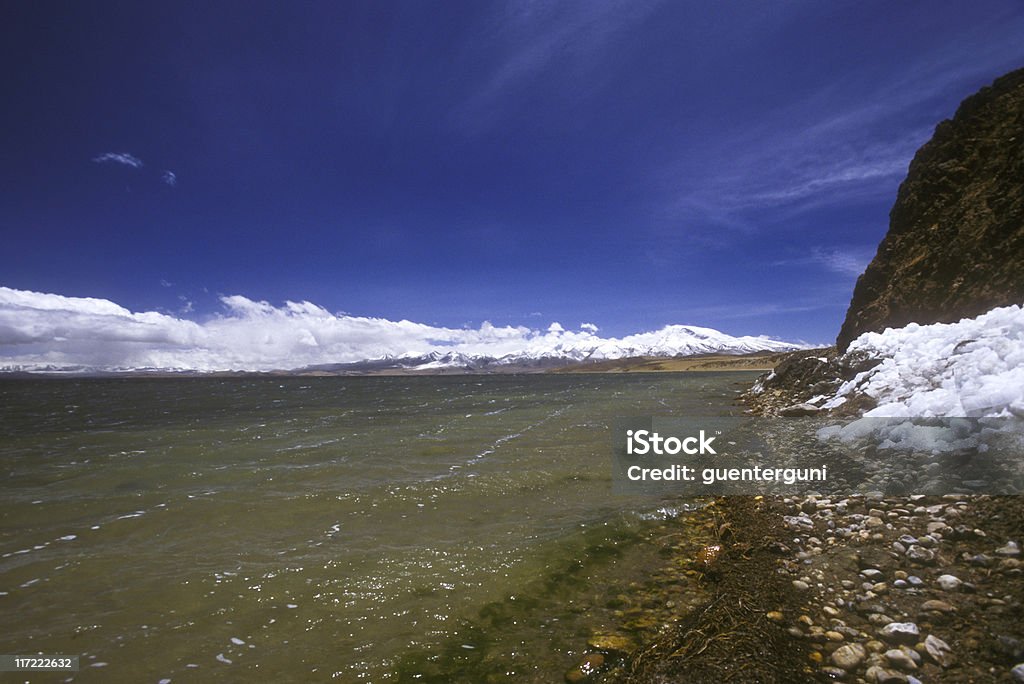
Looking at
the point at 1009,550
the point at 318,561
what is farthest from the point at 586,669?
the point at 318,561

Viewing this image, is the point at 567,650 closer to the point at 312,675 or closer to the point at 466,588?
the point at 466,588

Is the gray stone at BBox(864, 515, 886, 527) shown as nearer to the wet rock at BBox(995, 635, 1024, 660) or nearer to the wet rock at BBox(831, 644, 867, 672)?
the wet rock at BBox(995, 635, 1024, 660)

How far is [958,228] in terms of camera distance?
1836cm

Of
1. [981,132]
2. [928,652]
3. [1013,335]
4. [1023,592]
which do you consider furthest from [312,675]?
[981,132]

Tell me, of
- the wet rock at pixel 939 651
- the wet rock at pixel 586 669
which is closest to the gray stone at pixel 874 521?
the wet rock at pixel 939 651

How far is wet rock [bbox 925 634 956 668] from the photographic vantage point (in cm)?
369

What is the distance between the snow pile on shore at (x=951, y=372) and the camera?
6.96 meters

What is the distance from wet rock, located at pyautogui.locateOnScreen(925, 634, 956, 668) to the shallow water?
310 cm

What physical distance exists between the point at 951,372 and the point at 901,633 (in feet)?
27.0

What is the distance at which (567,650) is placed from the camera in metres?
4.69

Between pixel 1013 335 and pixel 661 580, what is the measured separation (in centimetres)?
913

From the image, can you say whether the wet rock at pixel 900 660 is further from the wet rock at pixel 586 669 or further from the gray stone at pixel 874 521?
the gray stone at pixel 874 521

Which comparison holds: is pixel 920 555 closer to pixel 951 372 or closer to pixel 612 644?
pixel 612 644

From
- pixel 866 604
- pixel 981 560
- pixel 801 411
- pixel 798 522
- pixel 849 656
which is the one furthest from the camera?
pixel 801 411
